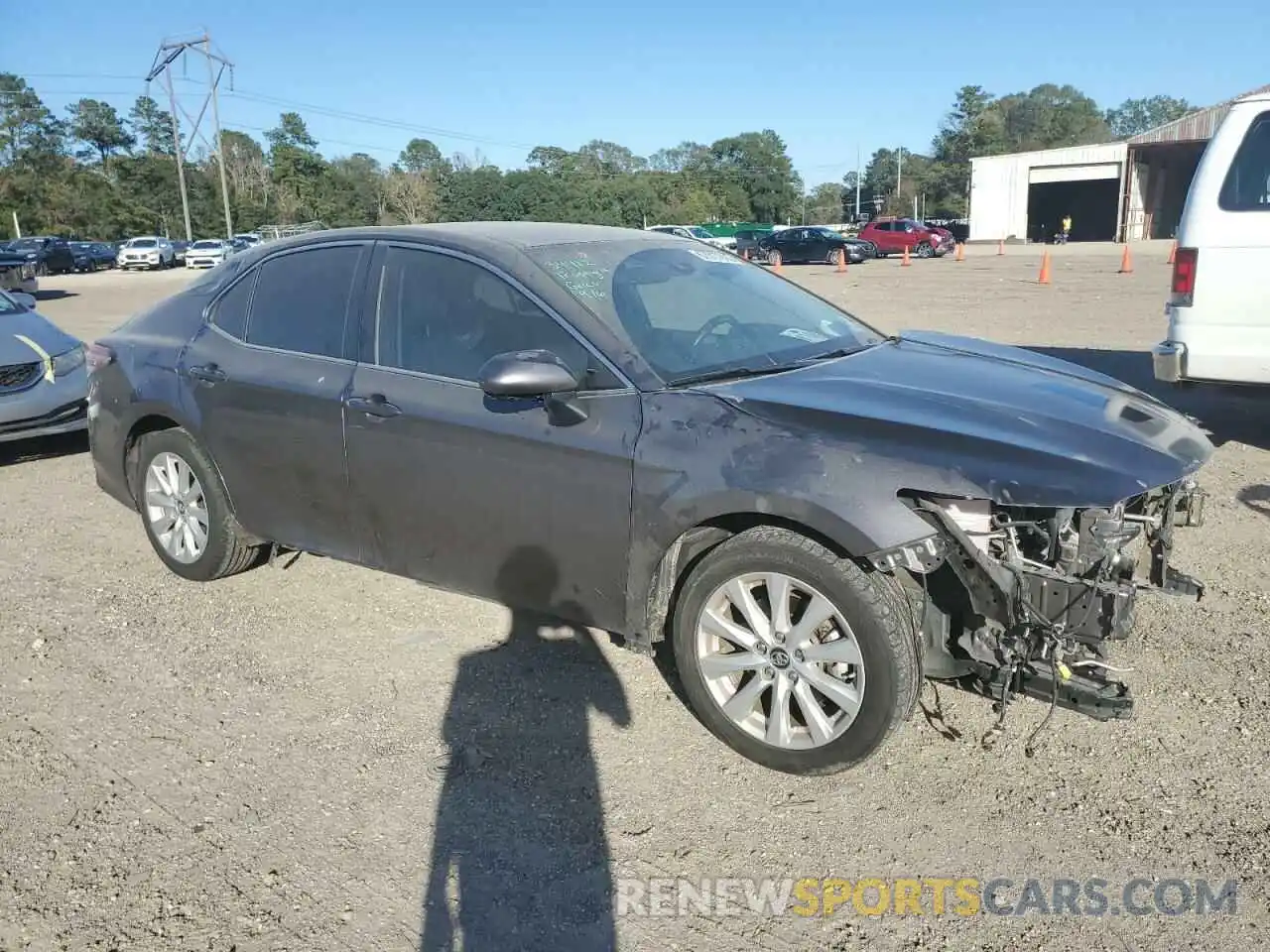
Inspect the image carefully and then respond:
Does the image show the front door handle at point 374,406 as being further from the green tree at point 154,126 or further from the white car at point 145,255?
the green tree at point 154,126

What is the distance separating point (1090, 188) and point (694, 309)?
210ft

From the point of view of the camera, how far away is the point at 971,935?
2.57 metres

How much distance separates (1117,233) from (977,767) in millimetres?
59017

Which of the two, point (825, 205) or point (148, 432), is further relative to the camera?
point (825, 205)

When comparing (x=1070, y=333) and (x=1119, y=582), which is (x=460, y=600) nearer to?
(x=1119, y=582)

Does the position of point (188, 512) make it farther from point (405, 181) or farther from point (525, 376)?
point (405, 181)

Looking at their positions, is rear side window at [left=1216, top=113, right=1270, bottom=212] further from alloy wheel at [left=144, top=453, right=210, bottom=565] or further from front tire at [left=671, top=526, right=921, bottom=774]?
alloy wheel at [left=144, top=453, right=210, bottom=565]

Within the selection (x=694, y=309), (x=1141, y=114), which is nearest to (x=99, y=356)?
(x=694, y=309)

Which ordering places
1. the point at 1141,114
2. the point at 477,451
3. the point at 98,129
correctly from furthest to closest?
the point at 1141,114 → the point at 98,129 → the point at 477,451

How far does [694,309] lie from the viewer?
13.4 feet

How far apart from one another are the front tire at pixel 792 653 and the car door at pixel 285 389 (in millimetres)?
1709

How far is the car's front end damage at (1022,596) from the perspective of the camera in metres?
3.03

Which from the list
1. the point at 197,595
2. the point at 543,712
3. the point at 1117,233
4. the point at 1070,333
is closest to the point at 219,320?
the point at 197,595

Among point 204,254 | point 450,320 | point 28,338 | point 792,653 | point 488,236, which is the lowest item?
point 792,653
